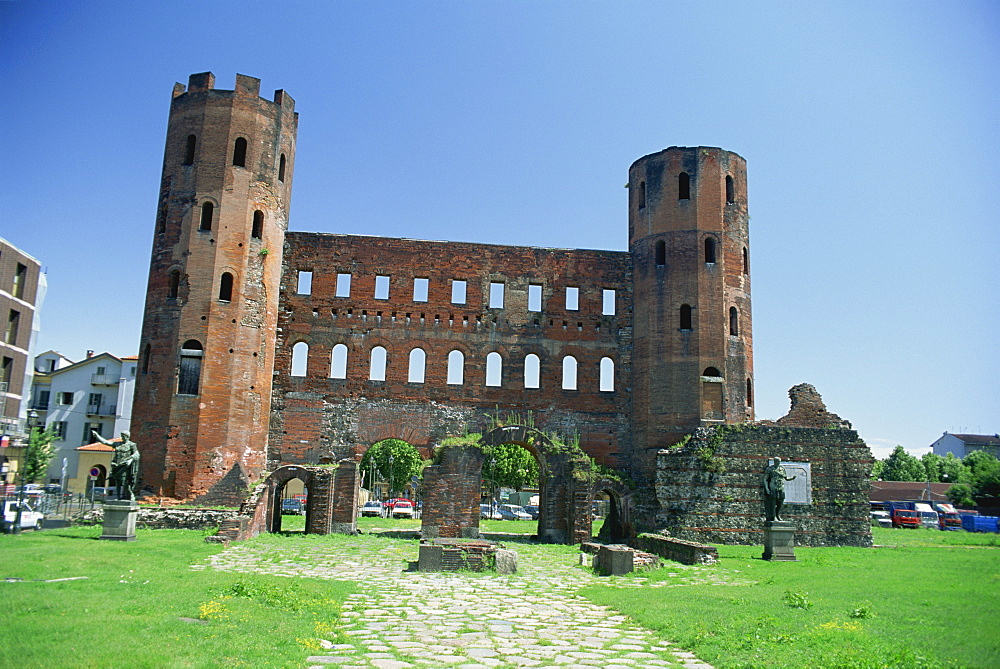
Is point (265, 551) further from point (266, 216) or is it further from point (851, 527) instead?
point (851, 527)

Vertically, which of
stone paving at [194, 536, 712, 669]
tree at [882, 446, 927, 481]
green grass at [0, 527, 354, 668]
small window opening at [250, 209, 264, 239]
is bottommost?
stone paving at [194, 536, 712, 669]

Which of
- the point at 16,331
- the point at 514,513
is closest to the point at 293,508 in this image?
the point at 514,513

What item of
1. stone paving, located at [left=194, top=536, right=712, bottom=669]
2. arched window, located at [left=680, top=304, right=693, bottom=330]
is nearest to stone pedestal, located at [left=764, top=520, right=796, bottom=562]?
stone paving, located at [left=194, top=536, right=712, bottom=669]

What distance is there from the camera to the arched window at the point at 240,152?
27.2 meters

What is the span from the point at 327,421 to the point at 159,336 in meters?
6.70

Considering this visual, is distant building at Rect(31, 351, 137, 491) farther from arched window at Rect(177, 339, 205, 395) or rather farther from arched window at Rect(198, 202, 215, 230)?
arched window at Rect(198, 202, 215, 230)

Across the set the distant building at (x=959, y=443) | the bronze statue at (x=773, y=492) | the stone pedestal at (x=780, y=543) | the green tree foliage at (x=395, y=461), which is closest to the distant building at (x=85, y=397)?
the green tree foliage at (x=395, y=461)

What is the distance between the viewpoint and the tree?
254 ft

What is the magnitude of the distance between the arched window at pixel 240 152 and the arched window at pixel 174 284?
14.9 feet

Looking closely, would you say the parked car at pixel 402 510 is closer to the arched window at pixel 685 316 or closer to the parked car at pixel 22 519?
the arched window at pixel 685 316

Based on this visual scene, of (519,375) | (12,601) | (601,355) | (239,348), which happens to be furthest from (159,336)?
(12,601)

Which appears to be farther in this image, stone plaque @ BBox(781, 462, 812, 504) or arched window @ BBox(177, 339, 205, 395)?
stone plaque @ BBox(781, 462, 812, 504)

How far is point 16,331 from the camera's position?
36.1 metres

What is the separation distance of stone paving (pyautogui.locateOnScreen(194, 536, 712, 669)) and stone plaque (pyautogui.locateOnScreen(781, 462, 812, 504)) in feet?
33.9
